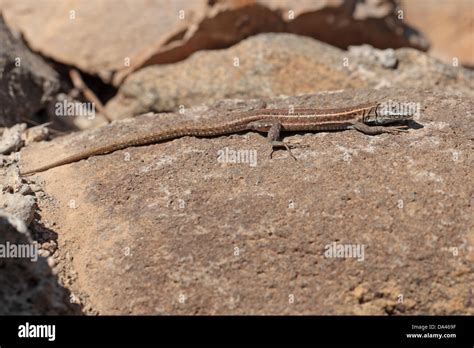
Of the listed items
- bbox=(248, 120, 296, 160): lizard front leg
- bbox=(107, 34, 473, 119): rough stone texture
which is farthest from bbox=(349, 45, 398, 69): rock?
bbox=(248, 120, 296, 160): lizard front leg

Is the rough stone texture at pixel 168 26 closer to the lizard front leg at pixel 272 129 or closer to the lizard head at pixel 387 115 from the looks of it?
the lizard front leg at pixel 272 129

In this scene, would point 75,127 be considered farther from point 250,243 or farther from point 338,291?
point 338,291

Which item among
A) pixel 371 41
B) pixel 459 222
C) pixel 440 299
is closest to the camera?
pixel 440 299

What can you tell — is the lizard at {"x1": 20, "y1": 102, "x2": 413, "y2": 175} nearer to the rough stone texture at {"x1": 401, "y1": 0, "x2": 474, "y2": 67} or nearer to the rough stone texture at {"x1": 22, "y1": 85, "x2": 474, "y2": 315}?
the rough stone texture at {"x1": 22, "y1": 85, "x2": 474, "y2": 315}

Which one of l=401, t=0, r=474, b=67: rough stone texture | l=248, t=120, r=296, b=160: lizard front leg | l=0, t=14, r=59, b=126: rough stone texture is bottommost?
l=248, t=120, r=296, b=160: lizard front leg

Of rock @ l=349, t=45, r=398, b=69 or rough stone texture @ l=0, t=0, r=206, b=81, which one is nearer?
rock @ l=349, t=45, r=398, b=69

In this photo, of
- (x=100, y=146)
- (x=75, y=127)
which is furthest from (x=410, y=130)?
(x=75, y=127)
